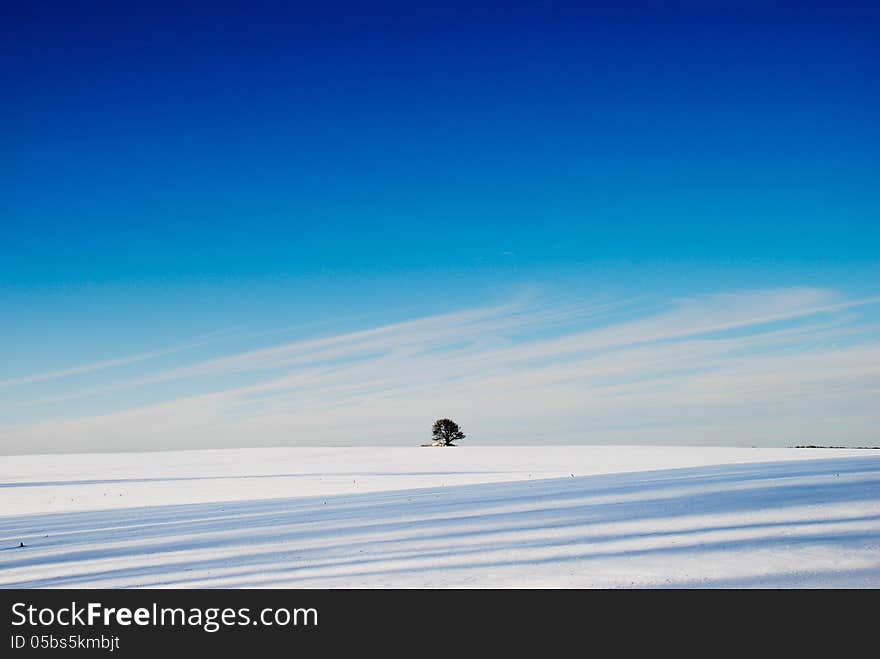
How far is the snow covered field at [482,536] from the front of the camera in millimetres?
5816

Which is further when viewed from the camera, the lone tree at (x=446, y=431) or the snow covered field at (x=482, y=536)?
the lone tree at (x=446, y=431)

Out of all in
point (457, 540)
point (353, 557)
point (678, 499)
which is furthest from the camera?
point (678, 499)

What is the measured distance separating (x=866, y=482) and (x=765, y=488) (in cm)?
200

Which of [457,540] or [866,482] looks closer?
[457,540]

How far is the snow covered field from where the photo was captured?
A: 582cm

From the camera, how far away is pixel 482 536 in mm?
7812

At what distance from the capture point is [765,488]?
37.9 ft

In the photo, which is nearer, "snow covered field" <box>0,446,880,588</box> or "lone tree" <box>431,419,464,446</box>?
"snow covered field" <box>0,446,880,588</box>

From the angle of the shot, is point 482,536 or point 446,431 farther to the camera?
point 446,431
